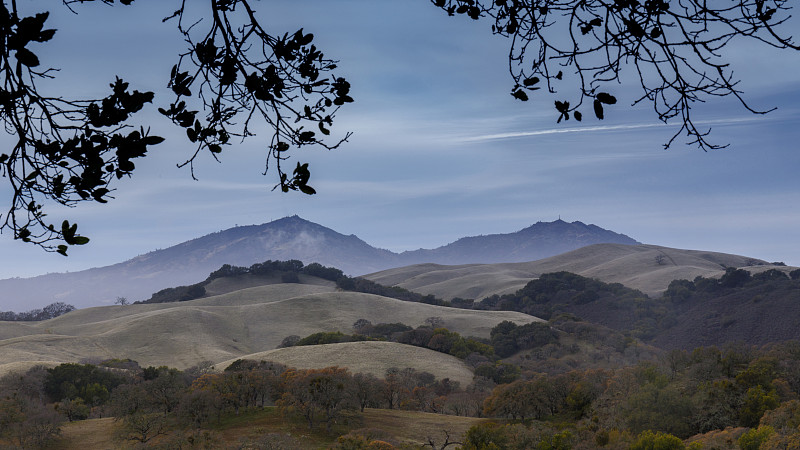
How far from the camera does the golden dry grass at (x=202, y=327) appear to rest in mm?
73312

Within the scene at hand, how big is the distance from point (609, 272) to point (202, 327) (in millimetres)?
110873

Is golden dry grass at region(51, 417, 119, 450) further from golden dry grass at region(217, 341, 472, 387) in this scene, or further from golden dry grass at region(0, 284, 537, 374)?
golden dry grass at region(217, 341, 472, 387)

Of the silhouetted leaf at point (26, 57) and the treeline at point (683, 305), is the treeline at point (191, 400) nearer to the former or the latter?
the silhouetted leaf at point (26, 57)

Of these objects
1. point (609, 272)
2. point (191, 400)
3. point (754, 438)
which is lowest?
point (754, 438)

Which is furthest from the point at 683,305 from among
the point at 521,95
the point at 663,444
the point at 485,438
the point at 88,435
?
the point at 521,95

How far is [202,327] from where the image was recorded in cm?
8850

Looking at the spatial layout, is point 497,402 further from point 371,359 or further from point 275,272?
point 275,272

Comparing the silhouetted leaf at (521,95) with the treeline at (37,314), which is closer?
the silhouetted leaf at (521,95)

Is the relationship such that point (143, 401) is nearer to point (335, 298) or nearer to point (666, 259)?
point (335, 298)

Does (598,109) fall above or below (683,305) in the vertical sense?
above

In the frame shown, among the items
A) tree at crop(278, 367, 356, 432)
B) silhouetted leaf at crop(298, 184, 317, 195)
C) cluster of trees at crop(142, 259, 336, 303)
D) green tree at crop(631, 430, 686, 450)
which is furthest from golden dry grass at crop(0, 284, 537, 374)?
silhouetted leaf at crop(298, 184, 317, 195)

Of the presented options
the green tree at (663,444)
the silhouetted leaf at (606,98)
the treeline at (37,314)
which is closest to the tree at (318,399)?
the green tree at (663,444)

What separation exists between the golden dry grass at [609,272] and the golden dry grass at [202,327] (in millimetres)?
51728

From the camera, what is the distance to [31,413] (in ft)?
132
